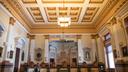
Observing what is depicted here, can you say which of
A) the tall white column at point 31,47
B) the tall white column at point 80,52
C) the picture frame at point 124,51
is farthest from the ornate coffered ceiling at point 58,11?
the picture frame at point 124,51

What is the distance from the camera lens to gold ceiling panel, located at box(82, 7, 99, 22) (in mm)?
9248

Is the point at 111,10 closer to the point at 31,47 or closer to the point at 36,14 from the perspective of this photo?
the point at 36,14

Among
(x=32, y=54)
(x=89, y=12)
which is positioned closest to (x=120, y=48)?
(x=89, y=12)

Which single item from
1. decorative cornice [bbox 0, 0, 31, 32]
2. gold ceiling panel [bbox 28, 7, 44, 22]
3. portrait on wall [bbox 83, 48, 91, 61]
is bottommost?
portrait on wall [bbox 83, 48, 91, 61]

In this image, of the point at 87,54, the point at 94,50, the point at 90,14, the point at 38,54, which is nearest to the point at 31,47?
the point at 38,54

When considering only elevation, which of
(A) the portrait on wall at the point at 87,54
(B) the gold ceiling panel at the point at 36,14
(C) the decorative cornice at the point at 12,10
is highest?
(B) the gold ceiling panel at the point at 36,14

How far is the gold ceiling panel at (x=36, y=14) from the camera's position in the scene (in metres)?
9.15

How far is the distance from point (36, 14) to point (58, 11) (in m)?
1.90

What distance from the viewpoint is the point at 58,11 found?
9.42 m

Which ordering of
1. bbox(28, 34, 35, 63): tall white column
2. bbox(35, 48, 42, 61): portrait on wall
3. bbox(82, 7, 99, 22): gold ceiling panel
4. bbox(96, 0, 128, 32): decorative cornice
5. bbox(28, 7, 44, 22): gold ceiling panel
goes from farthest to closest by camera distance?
bbox(35, 48, 42, 61): portrait on wall < bbox(28, 34, 35, 63): tall white column < bbox(82, 7, 99, 22): gold ceiling panel < bbox(28, 7, 44, 22): gold ceiling panel < bbox(96, 0, 128, 32): decorative cornice

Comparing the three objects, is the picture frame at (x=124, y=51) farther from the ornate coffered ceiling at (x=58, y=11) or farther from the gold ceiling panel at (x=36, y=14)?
the gold ceiling panel at (x=36, y=14)

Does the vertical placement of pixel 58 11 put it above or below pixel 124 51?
above

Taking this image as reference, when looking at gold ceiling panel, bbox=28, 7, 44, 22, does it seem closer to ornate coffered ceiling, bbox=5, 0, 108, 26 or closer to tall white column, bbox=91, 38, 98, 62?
ornate coffered ceiling, bbox=5, 0, 108, 26

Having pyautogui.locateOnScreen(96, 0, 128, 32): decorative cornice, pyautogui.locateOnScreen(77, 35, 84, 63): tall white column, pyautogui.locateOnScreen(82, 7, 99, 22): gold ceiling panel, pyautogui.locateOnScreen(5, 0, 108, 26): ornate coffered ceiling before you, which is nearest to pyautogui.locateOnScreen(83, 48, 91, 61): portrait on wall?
pyautogui.locateOnScreen(77, 35, 84, 63): tall white column
